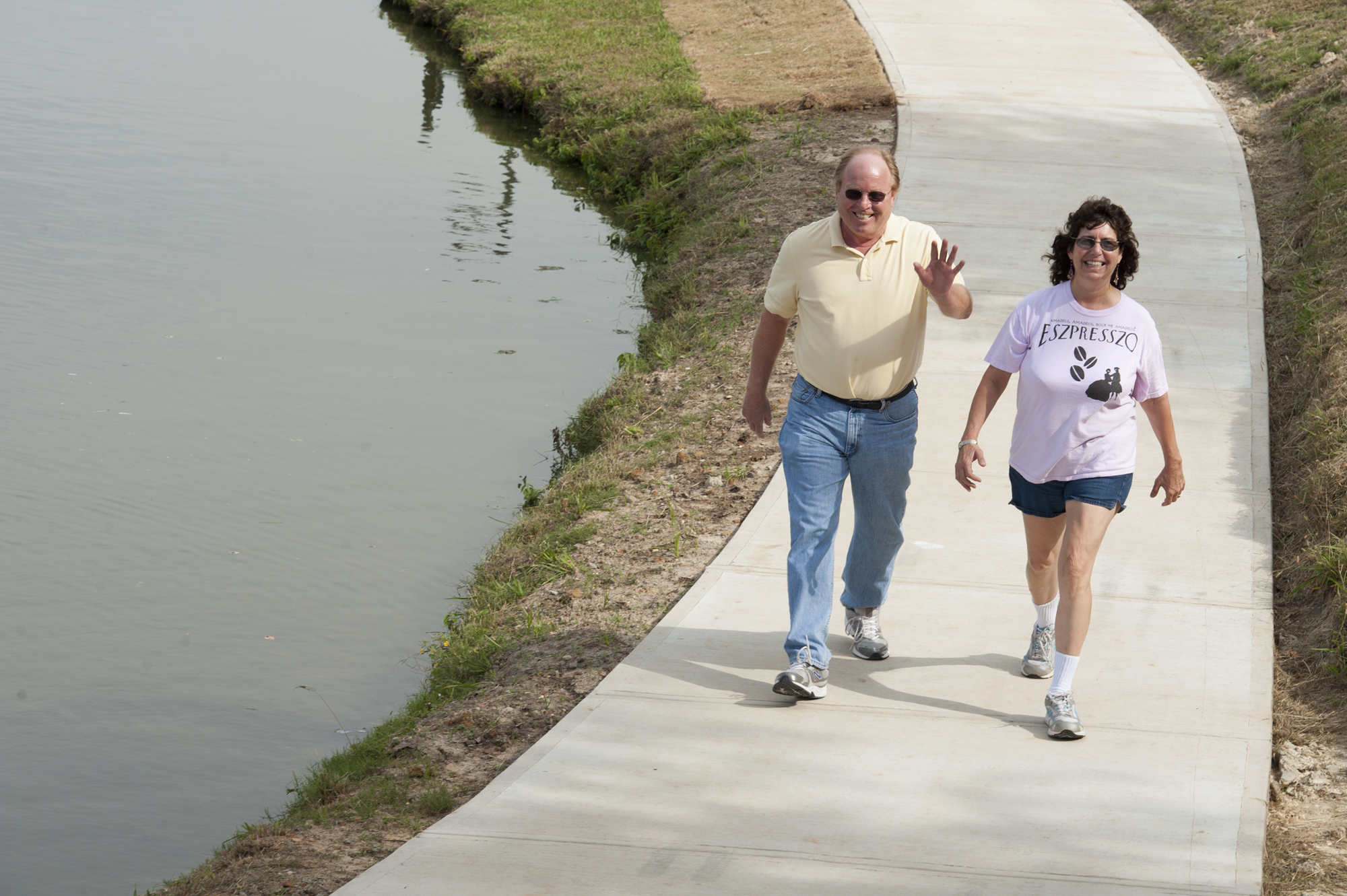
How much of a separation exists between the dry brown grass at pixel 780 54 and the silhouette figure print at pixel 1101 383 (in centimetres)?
983

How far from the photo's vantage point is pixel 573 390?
36.2 feet

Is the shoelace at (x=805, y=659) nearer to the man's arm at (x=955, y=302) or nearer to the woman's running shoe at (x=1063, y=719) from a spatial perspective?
the woman's running shoe at (x=1063, y=719)

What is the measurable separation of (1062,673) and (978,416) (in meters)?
0.97

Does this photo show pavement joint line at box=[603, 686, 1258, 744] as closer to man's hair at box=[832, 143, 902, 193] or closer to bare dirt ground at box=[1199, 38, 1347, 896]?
bare dirt ground at box=[1199, 38, 1347, 896]

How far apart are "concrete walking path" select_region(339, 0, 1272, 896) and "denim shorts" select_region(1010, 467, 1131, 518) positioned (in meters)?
0.83

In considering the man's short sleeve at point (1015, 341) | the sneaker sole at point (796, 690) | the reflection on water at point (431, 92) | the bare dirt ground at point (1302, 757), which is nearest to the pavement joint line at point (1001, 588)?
the bare dirt ground at point (1302, 757)

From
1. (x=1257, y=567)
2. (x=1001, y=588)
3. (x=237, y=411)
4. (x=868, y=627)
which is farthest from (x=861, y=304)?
(x=237, y=411)

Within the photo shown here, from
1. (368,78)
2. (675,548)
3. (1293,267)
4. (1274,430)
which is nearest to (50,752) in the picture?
(675,548)

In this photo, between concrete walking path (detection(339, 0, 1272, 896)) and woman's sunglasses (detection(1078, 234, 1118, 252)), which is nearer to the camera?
concrete walking path (detection(339, 0, 1272, 896))

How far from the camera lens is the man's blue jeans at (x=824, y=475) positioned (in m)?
5.37

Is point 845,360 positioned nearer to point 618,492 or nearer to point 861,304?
point 861,304

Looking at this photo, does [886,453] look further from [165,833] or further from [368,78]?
[368,78]

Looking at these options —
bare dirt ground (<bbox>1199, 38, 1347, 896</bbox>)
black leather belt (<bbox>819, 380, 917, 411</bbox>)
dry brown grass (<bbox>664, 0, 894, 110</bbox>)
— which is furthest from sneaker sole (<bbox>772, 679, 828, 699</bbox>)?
dry brown grass (<bbox>664, 0, 894, 110</bbox>)

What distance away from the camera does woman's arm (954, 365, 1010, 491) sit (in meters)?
5.20
